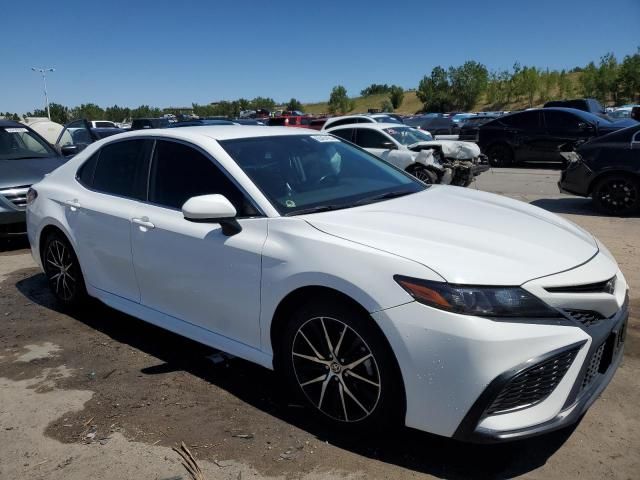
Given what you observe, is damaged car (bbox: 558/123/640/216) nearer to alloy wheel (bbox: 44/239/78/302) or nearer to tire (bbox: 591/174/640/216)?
tire (bbox: 591/174/640/216)

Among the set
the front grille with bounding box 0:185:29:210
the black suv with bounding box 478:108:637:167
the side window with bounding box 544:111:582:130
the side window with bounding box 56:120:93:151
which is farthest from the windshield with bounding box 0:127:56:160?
the side window with bounding box 544:111:582:130

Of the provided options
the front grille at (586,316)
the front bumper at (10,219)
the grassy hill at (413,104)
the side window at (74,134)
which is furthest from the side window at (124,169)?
the grassy hill at (413,104)

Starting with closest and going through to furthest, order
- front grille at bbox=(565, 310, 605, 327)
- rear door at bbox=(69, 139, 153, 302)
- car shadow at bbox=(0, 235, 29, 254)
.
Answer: front grille at bbox=(565, 310, 605, 327) < rear door at bbox=(69, 139, 153, 302) < car shadow at bbox=(0, 235, 29, 254)

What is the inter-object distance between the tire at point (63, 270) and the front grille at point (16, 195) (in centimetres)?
248

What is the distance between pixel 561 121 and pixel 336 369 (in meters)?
14.9

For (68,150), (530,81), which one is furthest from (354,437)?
(530,81)

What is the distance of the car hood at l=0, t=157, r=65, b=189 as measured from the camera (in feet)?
23.5

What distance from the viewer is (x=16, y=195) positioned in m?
7.02

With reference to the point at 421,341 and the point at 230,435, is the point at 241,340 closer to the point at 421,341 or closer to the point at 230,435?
the point at 230,435

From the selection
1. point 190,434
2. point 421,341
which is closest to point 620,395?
point 421,341

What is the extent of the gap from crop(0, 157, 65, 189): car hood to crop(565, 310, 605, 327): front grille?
6735 mm

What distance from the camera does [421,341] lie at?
2.49 m

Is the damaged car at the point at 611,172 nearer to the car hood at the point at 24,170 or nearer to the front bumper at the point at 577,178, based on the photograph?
the front bumper at the point at 577,178

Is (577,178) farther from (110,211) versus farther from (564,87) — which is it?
(564,87)
